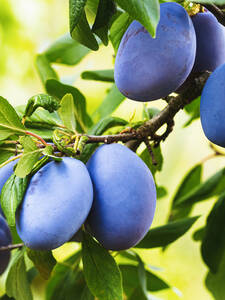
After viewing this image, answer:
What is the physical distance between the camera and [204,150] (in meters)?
1.97

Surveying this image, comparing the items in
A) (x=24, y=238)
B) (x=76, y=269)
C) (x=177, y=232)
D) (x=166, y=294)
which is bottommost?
(x=166, y=294)

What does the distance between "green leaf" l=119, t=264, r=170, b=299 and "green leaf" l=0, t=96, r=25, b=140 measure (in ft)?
1.59

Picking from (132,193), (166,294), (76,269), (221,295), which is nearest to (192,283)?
(166,294)

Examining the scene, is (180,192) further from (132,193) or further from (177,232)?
(132,193)

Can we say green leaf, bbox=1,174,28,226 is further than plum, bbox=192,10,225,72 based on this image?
No

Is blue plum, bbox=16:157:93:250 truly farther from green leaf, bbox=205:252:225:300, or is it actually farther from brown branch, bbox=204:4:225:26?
green leaf, bbox=205:252:225:300

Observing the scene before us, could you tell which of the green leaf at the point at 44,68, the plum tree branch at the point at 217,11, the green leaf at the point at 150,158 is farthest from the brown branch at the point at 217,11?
the green leaf at the point at 44,68

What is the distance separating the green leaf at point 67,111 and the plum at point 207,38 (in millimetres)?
189

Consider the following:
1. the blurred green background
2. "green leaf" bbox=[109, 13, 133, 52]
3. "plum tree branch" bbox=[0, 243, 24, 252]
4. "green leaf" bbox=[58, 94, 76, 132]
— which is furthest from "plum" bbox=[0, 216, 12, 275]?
the blurred green background

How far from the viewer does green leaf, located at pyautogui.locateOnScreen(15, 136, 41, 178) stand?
1.67 ft

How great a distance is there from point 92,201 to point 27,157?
0.09 m

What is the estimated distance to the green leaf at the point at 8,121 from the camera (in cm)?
55

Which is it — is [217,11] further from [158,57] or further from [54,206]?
[54,206]

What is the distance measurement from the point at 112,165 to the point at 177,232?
355mm
